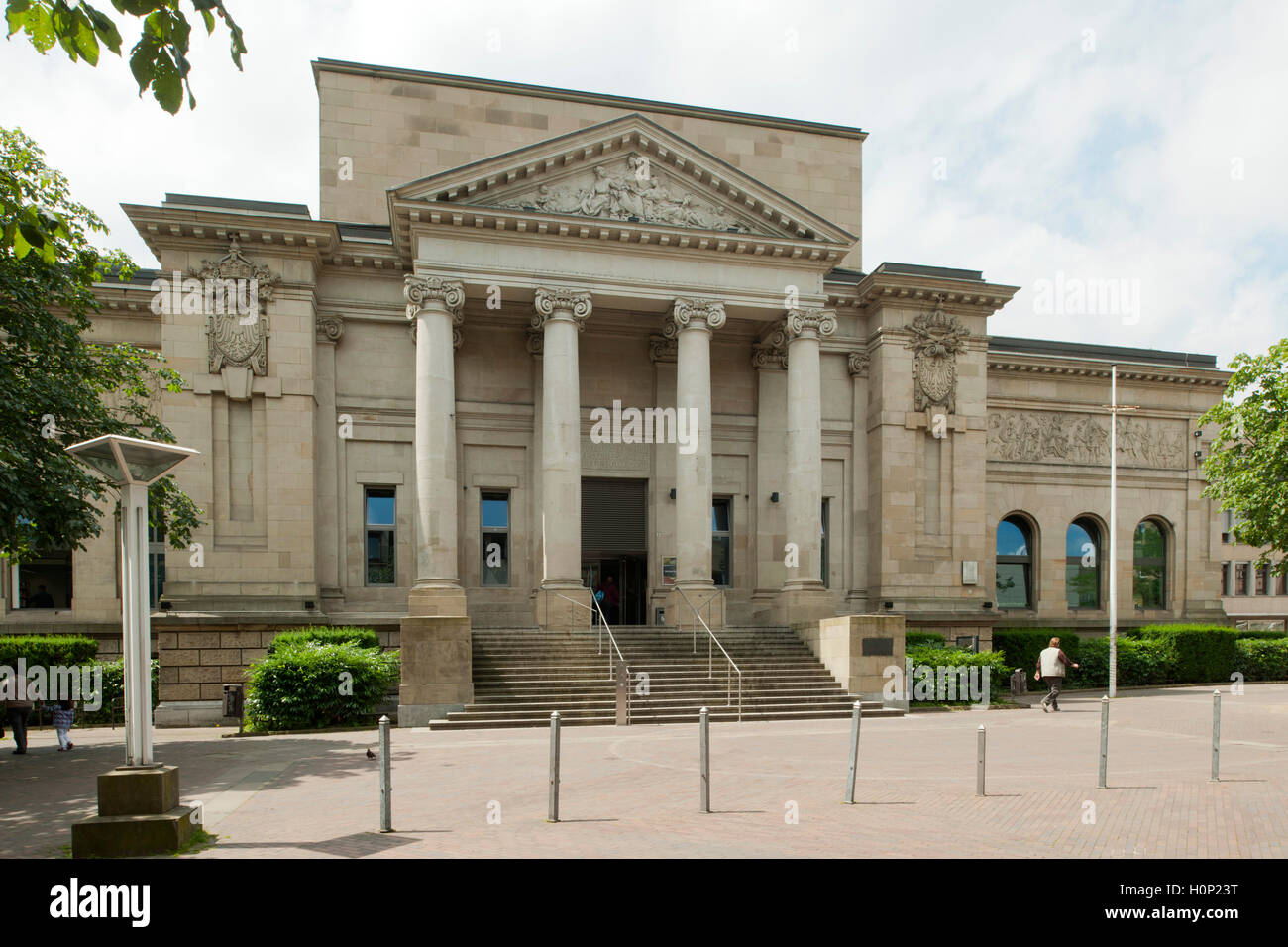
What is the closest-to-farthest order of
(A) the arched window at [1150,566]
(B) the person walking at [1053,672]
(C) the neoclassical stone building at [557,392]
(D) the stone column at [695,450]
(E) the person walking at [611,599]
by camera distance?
(B) the person walking at [1053,672]
(C) the neoclassical stone building at [557,392]
(D) the stone column at [695,450]
(E) the person walking at [611,599]
(A) the arched window at [1150,566]

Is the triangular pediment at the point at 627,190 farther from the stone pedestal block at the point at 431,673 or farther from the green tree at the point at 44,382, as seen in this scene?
the stone pedestal block at the point at 431,673

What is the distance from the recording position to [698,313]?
26.9m

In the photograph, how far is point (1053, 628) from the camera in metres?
34.3

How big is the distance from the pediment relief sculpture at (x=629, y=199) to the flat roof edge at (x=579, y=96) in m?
7.30

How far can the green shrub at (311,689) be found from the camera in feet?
64.8

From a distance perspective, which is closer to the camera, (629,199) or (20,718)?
(20,718)

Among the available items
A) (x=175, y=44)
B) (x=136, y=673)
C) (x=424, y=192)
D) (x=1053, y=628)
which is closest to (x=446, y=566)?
(x=424, y=192)

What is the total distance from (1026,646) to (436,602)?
2010cm

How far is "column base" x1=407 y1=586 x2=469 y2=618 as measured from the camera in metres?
23.5

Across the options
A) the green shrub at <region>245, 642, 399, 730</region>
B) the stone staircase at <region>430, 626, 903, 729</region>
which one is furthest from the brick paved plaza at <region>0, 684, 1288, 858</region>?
the stone staircase at <region>430, 626, 903, 729</region>

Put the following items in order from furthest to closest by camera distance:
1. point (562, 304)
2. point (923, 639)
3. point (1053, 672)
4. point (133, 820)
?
point (923, 639)
point (562, 304)
point (1053, 672)
point (133, 820)

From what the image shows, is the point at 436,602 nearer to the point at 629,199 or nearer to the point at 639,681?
the point at 639,681

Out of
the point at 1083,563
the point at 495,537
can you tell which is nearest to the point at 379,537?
the point at 495,537

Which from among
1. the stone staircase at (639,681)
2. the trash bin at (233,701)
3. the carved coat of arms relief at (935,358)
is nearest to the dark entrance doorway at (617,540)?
the stone staircase at (639,681)
